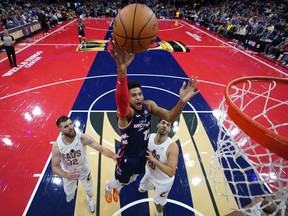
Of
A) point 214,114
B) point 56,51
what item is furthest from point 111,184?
point 56,51

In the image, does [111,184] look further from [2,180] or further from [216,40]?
[216,40]

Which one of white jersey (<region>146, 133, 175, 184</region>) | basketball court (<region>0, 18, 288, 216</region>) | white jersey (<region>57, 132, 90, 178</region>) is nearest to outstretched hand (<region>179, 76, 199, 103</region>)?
white jersey (<region>146, 133, 175, 184</region>)

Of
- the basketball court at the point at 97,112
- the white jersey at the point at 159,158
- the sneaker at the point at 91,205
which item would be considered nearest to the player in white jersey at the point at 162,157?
the white jersey at the point at 159,158

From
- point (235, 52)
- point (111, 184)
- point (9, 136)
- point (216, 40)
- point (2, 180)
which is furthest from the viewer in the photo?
point (216, 40)

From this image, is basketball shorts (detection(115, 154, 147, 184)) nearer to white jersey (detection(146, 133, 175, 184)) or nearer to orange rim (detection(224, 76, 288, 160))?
white jersey (detection(146, 133, 175, 184))

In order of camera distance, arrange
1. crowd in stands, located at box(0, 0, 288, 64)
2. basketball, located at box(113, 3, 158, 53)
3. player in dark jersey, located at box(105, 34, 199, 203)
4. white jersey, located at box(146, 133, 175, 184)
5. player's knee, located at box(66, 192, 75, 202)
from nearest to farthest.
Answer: player in dark jersey, located at box(105, 34, 199, 203), basketball, located at box(113, 3, 158, 53), white jersey, located at box(146, 133, 175, 184), player's knee, located at box(66, 192, 75, 202), crowd in stands, located at box(0, 0, 288, 64)

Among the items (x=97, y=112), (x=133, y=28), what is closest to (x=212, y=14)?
(x=97, y=112)

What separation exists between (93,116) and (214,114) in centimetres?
345

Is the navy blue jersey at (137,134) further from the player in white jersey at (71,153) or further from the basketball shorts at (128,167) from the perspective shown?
the player in white jersey at (71,153)

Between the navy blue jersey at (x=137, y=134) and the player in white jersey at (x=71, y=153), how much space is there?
0.69 ft

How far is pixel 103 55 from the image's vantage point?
11109 millimetres

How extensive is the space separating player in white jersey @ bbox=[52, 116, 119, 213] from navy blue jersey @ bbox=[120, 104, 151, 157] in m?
0.21

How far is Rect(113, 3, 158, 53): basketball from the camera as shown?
2445mm

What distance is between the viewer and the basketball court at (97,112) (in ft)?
11.8
